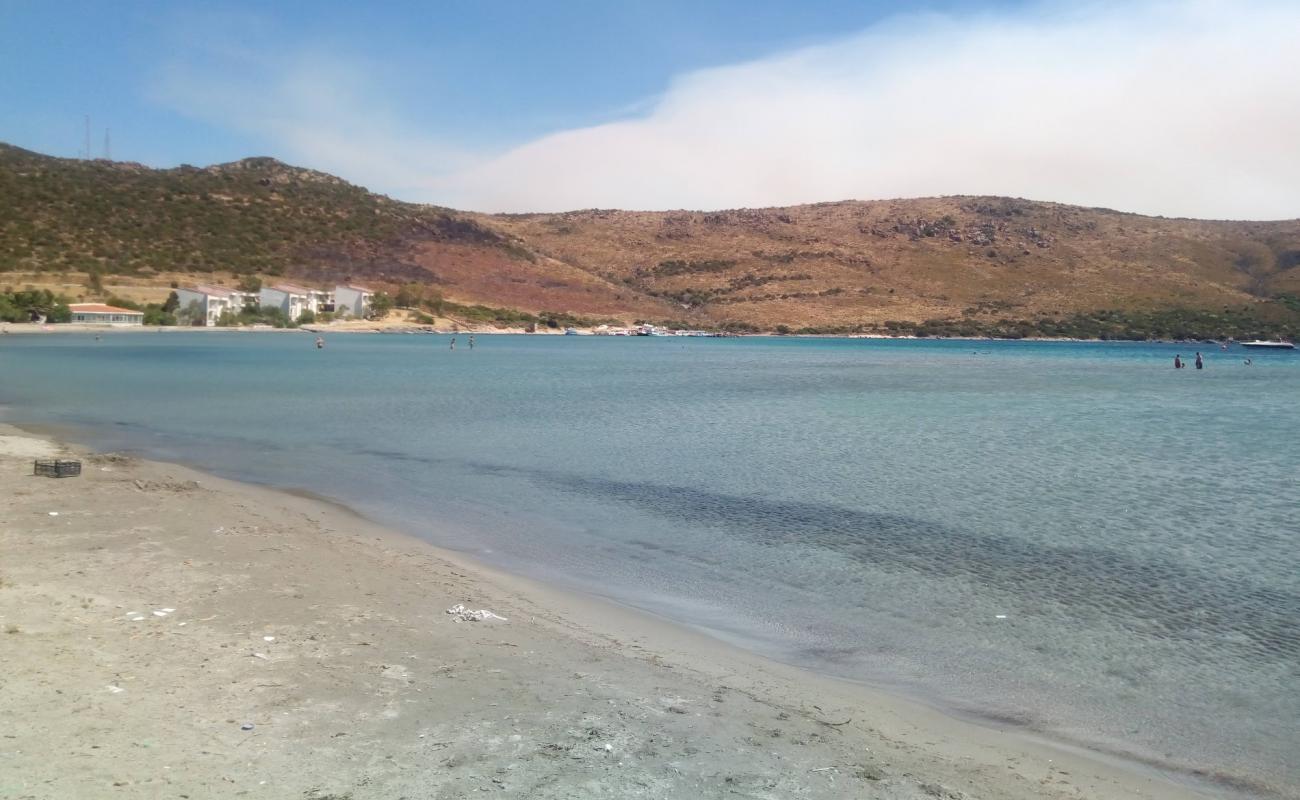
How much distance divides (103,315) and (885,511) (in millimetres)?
80720

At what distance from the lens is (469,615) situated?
27.9ft

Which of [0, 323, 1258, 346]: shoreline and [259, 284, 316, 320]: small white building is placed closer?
[0, 323, 1258, 346]: shoreline

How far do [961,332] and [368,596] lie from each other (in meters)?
112

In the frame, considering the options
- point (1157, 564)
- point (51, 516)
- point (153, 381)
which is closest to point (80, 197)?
point (153, 381)

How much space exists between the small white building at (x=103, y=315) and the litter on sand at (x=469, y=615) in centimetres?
8101

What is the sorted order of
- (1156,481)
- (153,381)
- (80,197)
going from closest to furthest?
(1156,481) < (153,381) < (80,197)

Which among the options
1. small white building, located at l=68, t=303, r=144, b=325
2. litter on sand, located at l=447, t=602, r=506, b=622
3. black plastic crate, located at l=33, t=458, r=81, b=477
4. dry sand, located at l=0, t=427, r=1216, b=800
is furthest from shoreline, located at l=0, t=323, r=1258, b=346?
litter on sand, located at l=447, t=602, r=506, b=622

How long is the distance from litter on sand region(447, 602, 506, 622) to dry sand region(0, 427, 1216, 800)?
11 centimetres

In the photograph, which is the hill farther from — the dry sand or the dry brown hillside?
the dry sand

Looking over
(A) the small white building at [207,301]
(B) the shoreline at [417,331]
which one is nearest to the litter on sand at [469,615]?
(B) the shoreline at [417,331]

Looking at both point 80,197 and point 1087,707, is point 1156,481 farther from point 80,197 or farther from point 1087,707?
point 80,197

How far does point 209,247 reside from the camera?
4023 inches

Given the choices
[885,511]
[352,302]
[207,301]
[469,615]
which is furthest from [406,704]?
[352,302]

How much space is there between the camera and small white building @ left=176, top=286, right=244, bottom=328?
87000 millimetres
